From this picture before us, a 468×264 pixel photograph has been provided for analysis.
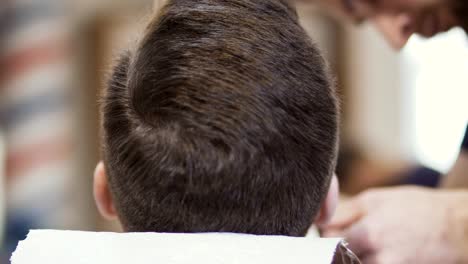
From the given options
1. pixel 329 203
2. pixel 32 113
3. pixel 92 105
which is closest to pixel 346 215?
pixel 329 203

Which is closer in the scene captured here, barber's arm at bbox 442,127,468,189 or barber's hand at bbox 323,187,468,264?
barber's hand at bbox 323,187,468,264

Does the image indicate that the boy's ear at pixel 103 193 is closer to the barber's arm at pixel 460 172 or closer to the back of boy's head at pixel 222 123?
the back of boy's head at pixel 222 123

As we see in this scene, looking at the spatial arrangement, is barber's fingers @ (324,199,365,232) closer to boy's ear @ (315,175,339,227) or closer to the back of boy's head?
boy's ear @ (315,175,339,227)

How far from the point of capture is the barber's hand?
1.38 metres

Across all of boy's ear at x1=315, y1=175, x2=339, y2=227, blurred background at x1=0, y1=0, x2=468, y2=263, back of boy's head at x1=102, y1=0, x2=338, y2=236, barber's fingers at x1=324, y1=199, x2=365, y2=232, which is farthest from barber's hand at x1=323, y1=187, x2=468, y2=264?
blurred background at x1=0, y1=0, x2=468, y2=263

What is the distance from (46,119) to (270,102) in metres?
3.11

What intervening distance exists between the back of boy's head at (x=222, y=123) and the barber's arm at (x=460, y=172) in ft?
3.28

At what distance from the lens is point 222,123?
87 cm

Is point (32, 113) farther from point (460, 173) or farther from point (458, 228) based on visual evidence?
point (458, 228)

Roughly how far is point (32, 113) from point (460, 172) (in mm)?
2461

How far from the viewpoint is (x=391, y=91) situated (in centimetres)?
464

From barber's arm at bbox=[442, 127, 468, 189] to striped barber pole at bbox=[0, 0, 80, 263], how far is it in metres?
2.31

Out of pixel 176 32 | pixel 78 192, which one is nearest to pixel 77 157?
pixel 78 192

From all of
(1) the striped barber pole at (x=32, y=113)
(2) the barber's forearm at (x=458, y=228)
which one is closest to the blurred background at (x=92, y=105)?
(1) the striped barber pole at (x=32, y=113)
